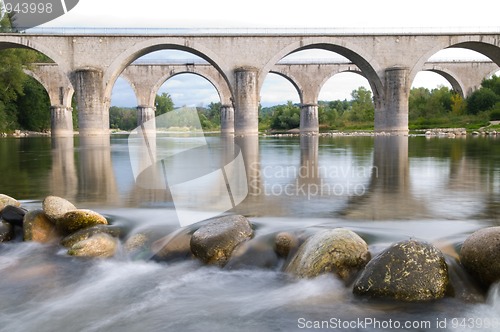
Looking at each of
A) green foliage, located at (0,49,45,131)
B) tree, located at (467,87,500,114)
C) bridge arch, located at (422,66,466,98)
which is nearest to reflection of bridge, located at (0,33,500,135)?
green foliage, located at (0,49,45,131)

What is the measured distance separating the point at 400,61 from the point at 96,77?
24.0 m

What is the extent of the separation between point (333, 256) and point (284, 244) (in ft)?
2.34

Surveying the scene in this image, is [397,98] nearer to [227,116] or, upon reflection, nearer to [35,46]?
[227,116]

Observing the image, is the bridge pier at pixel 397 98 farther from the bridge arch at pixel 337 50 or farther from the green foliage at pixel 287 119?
the green foliage at pixel 287 119

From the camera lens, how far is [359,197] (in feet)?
23.0

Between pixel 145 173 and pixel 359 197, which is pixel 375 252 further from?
pixel 145 173

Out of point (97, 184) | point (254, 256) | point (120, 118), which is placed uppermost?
point (120, 118)

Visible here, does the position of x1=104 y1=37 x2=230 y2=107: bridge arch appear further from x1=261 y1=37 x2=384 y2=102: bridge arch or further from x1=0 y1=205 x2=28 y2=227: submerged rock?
x1=0 y1=205 x2=28 y2=227: submerged rock

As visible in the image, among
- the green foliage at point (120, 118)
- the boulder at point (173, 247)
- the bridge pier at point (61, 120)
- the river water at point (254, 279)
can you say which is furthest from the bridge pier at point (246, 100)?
the green foliage at point (120, 118)

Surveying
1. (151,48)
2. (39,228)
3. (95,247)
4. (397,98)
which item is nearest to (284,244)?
(95,247)

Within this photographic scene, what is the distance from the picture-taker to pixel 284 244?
4.69 meters

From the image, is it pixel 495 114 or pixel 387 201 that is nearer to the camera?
pixel 387 201

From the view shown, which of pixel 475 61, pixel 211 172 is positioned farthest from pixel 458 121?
pixel 211 172

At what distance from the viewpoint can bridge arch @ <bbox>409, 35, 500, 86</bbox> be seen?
34562 millimetres
